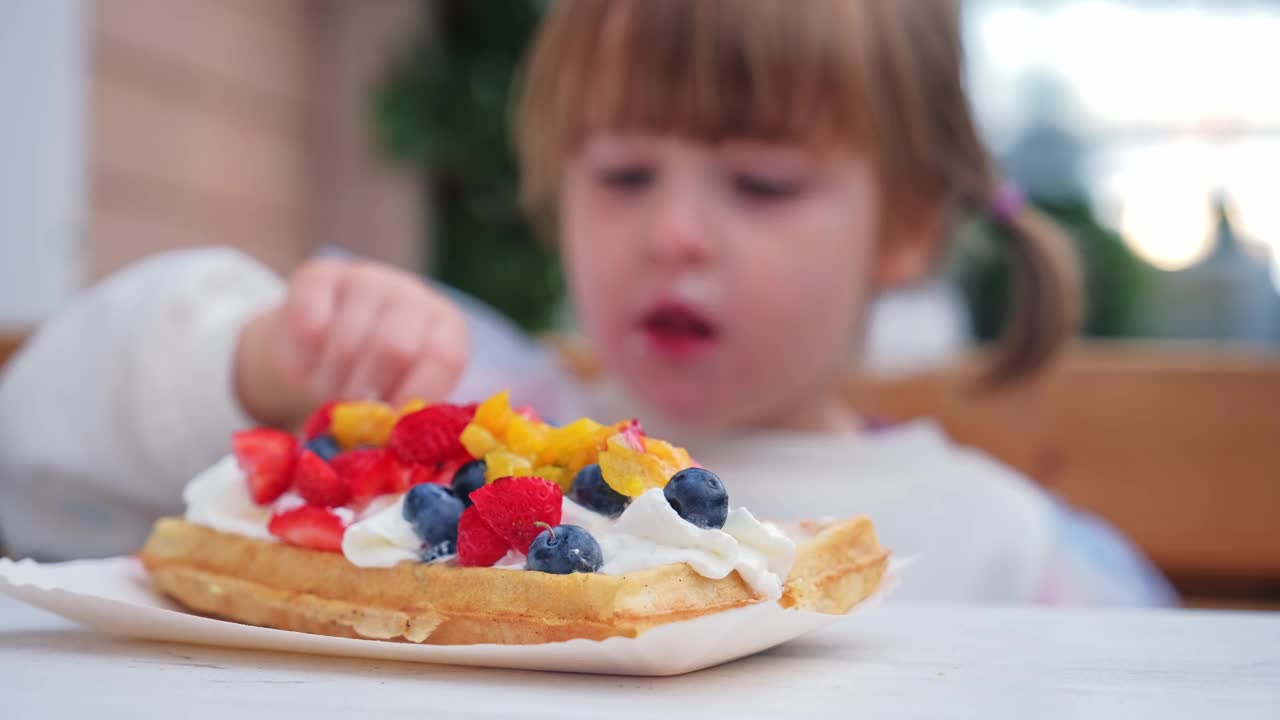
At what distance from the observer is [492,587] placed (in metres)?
0.50

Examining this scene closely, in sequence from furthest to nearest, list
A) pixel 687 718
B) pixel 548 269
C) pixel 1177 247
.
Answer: pixel 1177 247, pixel 548 269, pixel 687 718

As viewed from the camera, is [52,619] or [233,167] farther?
[233,167]

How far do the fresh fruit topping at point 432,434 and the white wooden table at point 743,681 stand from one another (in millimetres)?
118

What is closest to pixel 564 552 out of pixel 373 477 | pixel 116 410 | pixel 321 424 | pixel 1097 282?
pixel 373 477

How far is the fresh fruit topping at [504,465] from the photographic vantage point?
0.53 metres

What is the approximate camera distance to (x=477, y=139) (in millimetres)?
5051

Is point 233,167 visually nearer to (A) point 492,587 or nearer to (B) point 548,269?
→ (B) point 548,269

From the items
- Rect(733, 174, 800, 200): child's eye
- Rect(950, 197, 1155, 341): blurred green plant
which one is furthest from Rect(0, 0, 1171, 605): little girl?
Rect(950, 197, 1155, 341): blurred green plant

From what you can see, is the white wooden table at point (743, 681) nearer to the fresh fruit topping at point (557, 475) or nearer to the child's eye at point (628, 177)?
the fresh fruit topping at point (557, 475)

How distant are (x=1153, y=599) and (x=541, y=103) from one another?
1011 millimetres

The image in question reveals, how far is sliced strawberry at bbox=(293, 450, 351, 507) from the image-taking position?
0.59 m

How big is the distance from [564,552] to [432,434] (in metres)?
0.13

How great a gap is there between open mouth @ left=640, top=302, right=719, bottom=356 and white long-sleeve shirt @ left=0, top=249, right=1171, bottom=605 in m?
0.16

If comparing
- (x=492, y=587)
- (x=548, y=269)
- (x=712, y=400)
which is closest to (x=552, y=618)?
(x=492, y=587)
